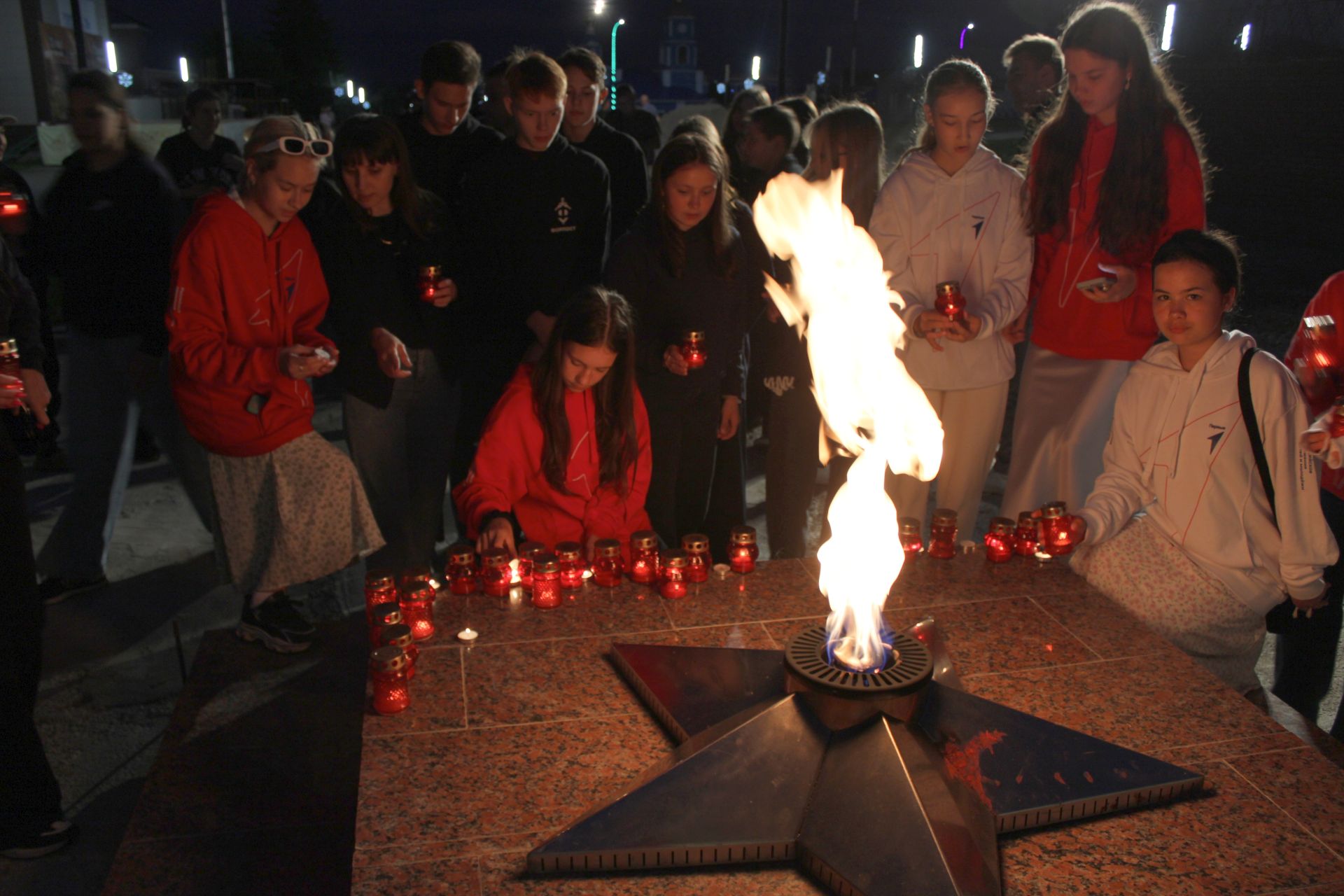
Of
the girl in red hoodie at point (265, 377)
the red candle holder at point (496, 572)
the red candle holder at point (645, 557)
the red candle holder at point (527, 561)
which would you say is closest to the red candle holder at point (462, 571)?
the red candle holder at point (496, 572)

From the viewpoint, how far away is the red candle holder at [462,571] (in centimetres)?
325

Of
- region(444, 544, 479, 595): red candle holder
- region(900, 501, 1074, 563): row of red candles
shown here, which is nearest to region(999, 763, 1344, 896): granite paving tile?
region(900, 501, 1074, 563): row of red candles

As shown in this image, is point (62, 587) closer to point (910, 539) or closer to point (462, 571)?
point (462, 571)

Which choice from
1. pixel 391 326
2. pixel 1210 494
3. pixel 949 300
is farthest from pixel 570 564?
pixel 1210 494

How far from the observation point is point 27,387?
312cm

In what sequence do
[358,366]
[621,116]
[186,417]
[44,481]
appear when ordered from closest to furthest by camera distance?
[186,417] → [358,366] → [44,481] → [621,116]

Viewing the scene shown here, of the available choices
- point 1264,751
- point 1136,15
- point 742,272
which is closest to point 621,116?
point 742,272

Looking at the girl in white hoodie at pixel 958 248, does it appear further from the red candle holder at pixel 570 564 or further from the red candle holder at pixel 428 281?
the red candle holder at pixel 428 281

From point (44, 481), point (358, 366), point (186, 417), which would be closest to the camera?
point (186, 417)

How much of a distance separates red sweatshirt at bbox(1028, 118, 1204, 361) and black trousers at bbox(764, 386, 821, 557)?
1.08 meters

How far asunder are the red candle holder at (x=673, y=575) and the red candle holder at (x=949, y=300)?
1.35 metres

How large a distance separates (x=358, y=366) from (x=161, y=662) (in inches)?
57.5

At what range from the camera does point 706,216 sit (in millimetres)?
4246

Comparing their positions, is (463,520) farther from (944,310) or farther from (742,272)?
(944,310)
